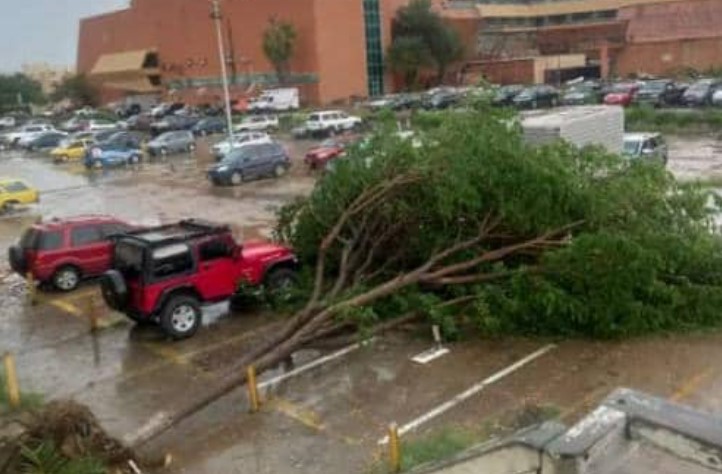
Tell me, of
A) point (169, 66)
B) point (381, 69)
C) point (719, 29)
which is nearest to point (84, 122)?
point (169, 66)

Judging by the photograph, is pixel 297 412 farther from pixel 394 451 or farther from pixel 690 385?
pixel 690 385

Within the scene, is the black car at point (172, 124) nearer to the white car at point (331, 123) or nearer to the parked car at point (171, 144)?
the parked car at point (171, 144)

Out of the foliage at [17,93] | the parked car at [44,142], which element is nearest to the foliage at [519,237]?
the parked car at [44,142]

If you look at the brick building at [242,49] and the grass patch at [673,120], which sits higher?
the brick building at [242,49]

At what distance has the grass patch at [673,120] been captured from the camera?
39406 mm

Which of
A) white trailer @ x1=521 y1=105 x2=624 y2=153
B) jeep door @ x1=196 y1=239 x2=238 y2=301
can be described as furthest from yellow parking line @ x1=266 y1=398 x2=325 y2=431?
white trailer @ x1=521 y1=105 x2=624 y2=153

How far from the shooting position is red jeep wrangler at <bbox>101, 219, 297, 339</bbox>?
43.3ft

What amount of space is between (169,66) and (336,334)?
7900cm

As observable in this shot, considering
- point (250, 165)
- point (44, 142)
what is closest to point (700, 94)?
point (250, 165)

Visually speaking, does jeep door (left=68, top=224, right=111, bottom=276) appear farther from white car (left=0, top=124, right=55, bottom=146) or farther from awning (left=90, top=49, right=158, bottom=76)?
awning (left=90, top=49, right=158, bottom=76)

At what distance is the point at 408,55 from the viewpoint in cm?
7100

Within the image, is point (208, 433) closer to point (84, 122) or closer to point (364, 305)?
point (364, 305)

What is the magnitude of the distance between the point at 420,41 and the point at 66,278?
192 ft

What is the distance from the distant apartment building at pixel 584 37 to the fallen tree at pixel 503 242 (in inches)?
1764
